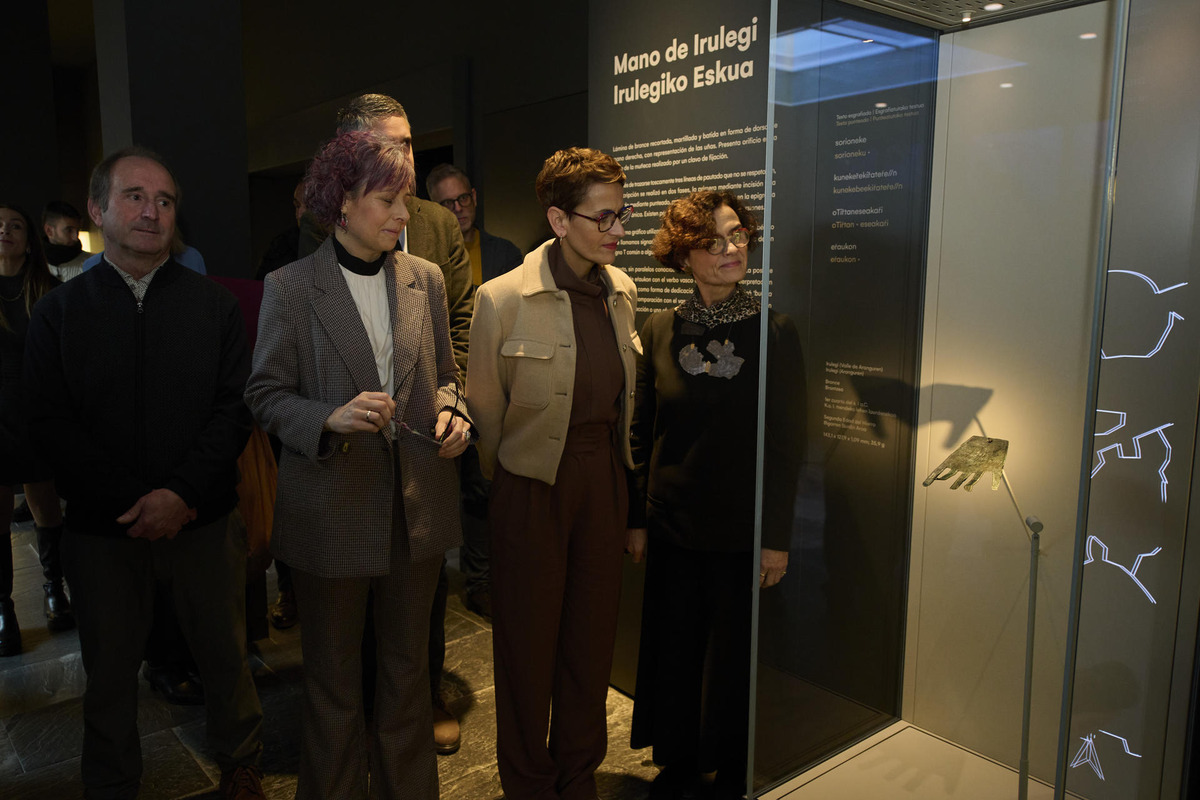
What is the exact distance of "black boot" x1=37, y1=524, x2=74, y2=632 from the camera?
172 inches

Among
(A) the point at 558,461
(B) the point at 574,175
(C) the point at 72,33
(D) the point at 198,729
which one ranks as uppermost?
(C) the point at 72,33

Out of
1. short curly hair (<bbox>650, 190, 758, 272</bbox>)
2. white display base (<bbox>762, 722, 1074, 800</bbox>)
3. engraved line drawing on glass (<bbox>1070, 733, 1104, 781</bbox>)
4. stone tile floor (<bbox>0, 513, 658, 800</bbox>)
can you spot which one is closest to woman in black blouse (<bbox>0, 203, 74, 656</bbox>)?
stone tile floor (<bbox>0, 513, 658, 800</bbox>)

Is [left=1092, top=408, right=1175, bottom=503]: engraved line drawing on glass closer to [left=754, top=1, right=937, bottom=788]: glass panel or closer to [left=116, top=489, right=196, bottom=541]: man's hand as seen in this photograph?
[left=754, top=1, right=937, bottom=788]: glass panel

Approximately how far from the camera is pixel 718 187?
9.62 feet

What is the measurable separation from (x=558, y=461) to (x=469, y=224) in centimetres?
248

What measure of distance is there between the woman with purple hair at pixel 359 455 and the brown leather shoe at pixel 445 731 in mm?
627

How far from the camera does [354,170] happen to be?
220cm

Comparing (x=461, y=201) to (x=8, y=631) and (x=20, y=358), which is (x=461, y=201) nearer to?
(x=20, y=358)

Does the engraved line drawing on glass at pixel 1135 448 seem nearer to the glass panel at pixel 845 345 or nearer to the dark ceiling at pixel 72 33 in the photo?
the glass panel at pixel 845 345

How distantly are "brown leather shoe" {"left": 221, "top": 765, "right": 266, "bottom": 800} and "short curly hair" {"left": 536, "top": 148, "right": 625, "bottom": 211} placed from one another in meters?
1.96

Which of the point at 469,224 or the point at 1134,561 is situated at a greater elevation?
the point at 469,224

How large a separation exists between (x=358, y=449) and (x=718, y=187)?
1.48 meters

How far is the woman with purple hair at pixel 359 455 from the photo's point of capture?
86.7 inches

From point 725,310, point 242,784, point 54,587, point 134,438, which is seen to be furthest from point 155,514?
point 54,587
